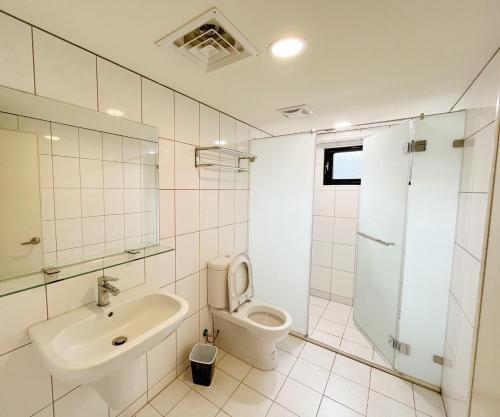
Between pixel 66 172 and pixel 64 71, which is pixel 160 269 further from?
pixel 64 71

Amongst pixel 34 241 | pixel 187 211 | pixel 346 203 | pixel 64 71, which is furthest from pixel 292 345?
pixel 64 71

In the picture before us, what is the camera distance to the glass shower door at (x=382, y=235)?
164 centimetres

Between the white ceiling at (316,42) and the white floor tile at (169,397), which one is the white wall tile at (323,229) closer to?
the white ceiling at (316,42)

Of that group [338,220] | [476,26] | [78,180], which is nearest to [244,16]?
[476,26]

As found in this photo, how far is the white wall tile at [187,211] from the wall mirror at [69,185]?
0.55 ft

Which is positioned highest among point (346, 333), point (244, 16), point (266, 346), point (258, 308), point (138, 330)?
point (244, 16)

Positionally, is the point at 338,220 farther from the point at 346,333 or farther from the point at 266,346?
the point at 266,346

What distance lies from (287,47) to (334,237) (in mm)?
2222

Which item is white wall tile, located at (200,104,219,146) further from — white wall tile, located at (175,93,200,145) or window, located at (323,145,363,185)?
window, located at (323,145,363,185)

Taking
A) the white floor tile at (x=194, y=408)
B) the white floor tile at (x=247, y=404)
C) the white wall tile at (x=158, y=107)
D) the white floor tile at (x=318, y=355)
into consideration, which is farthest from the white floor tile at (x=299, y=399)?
the white wall tile at (x=158, y=107)

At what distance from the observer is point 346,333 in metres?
2.16

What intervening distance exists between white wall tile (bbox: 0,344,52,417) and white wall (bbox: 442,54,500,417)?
1.85 meters

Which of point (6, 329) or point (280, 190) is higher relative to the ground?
point (280, 190)

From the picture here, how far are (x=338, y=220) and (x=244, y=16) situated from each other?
2.32m
